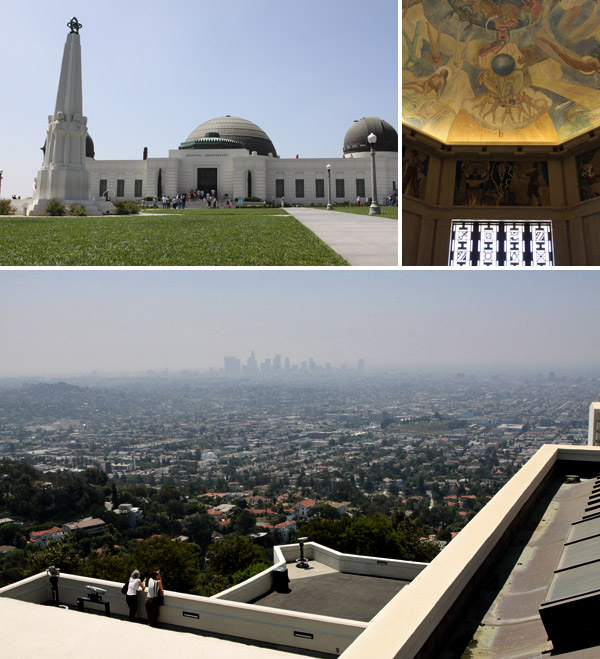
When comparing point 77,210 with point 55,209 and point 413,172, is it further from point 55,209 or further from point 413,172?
point 413,172

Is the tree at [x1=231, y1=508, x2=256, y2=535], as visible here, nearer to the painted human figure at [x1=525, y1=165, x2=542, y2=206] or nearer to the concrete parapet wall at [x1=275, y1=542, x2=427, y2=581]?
the concrete parapet wall at [x1=275, y1=542, x2=427, y2=581]

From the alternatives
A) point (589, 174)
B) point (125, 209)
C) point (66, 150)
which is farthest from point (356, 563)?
point (66, 150)

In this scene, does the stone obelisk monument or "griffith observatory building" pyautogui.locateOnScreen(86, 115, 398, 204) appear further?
"griffith observatory building" pyautogui.locateOnScreen(86, 115, 398, 204)

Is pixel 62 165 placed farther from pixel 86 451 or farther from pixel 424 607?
pixel 86 451

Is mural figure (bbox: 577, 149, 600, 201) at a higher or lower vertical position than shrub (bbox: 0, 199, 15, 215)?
lower

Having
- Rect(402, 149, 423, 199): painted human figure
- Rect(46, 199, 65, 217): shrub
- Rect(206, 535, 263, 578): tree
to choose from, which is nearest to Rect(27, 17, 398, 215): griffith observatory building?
Rect(46, 199, 65, 217): shrub

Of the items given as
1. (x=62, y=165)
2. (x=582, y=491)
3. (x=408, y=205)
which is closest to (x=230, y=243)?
(x=408, y=205)

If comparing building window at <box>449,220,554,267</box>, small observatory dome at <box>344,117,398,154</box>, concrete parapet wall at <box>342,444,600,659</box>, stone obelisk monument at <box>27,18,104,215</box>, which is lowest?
concrete parapet wall at <box>342,444,600,659</box>
